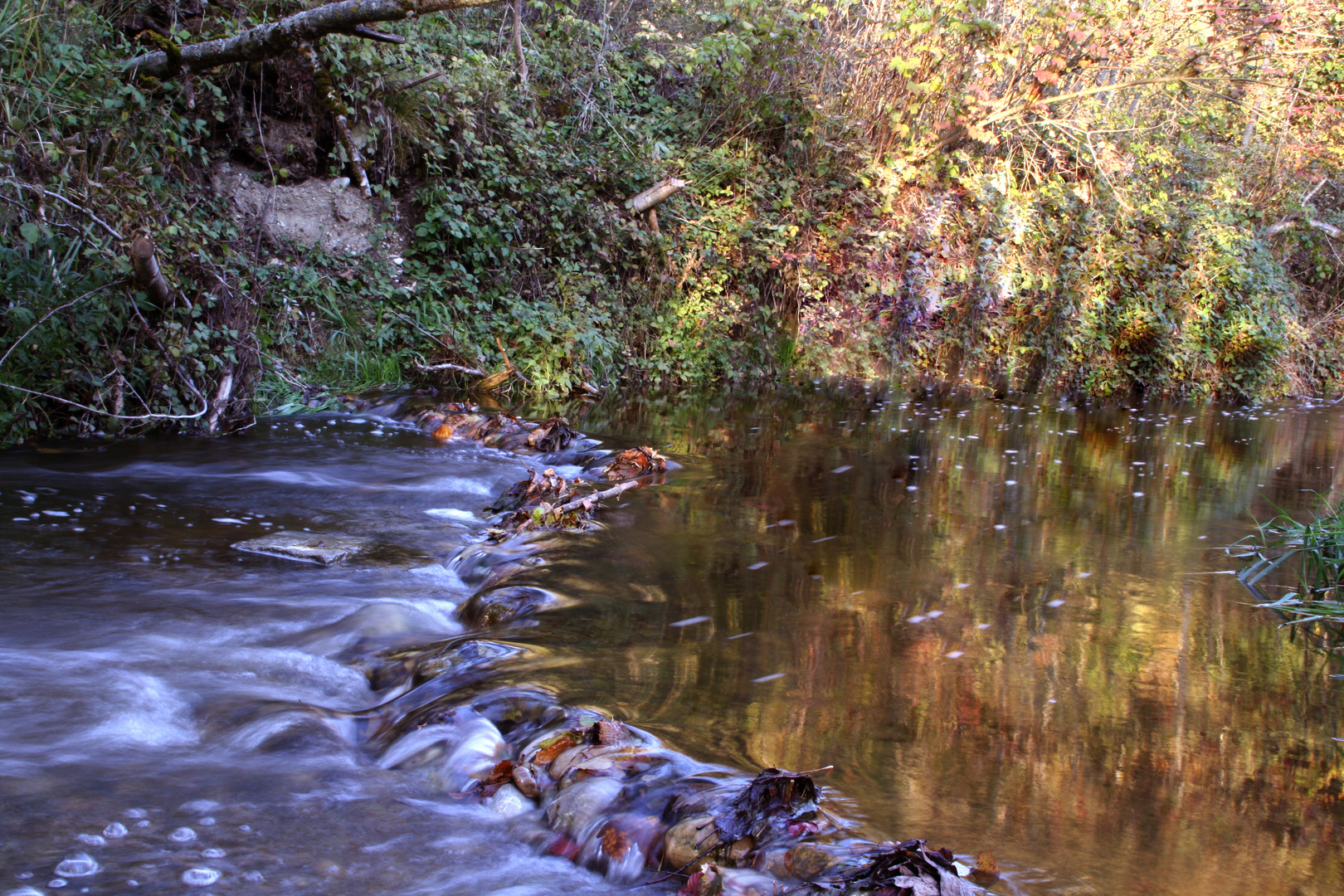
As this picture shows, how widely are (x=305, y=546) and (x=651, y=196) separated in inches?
293

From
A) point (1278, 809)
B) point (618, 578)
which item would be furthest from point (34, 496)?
point (1278, 809)

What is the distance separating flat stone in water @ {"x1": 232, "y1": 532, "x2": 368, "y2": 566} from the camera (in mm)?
4676

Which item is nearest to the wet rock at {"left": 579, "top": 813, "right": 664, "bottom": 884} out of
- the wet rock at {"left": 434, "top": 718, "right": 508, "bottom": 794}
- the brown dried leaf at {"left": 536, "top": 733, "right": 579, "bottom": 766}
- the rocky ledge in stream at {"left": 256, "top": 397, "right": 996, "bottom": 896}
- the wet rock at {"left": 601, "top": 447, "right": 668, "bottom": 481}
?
the rocky ledge in stream at {"left": 256, "top": 397, "right": 996, "bottom": 896}

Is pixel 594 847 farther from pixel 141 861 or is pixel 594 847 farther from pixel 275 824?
pixel 141 861

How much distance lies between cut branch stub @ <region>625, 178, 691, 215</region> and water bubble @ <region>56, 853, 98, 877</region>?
9.73 m

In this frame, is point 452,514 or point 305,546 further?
point 452,514

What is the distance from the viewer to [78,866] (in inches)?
85.8

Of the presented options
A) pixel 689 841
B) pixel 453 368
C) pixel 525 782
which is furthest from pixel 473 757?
pixel 453 368

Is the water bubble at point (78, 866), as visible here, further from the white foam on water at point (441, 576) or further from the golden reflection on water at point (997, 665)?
the white foam on water at point (441, 576)

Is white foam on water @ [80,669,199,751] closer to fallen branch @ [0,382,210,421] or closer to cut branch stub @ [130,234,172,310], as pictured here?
fallen branch @ [0,382,210,421]

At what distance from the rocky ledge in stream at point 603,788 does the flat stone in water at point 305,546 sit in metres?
1.12

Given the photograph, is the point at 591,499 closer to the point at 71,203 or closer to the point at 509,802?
the point at 509,802

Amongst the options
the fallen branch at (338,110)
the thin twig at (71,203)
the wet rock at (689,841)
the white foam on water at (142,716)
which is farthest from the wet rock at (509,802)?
the fallen branch at (338,110)

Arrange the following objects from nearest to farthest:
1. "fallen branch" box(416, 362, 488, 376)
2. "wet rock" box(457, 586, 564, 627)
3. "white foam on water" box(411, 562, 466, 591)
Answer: "wet rock" box(457, 586, 564, 627) < "white foam on water" box(411, 562, 466, 591) < "fallen branch" box(416, 362, 488, 376)
